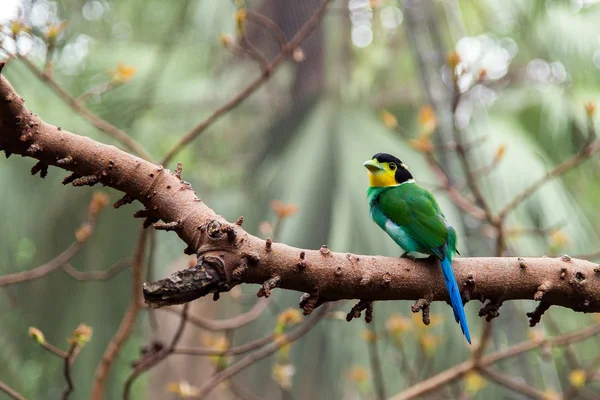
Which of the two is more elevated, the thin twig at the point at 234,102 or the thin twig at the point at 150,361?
the thin twig at the point at 234,102

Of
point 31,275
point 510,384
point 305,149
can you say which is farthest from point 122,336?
point 510,384

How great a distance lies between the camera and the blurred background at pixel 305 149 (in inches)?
104

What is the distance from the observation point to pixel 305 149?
285 cm

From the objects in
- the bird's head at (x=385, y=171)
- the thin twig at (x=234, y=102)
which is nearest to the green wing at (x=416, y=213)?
the bird's head at (x=385, y=171)

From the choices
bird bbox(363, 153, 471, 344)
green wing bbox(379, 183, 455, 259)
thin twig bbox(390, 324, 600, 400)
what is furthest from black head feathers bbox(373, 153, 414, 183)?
thin twig bbox(390, 324, 600, 400)

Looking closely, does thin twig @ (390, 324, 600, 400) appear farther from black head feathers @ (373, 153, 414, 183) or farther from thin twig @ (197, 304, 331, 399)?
black head feathers @ (373, 153, 414, 183)

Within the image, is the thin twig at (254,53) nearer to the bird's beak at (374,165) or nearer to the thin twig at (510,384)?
the bird's beak at (374,165)

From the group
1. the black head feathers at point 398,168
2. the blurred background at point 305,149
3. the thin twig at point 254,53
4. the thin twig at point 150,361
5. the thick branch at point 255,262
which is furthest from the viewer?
the blurred background at point 305,149

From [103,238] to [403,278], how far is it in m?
1.95

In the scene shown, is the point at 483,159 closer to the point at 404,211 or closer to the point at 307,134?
the point at 307,134

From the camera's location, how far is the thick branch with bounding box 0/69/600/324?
1.06 meters

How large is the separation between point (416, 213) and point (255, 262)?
2.57 ft

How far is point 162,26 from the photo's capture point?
332 cm

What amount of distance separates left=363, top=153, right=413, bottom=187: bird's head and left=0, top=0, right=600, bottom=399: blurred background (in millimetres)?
420
